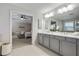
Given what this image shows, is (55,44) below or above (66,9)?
below

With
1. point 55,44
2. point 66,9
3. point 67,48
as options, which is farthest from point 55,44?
point 66,9

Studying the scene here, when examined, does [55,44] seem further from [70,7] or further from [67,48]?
[70,7]

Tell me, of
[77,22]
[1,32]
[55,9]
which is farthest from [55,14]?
[1,32]

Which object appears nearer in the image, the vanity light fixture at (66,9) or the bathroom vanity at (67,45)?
the bathroom vanity at (67,45)

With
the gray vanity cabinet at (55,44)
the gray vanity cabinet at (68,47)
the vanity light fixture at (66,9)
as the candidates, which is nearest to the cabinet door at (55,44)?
the gray vanity cabinet at (55,44)

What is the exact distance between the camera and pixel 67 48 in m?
2.95

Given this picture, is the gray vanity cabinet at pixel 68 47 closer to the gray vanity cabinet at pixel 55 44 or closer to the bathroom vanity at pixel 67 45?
the bathroom vanity at pixel 67 45

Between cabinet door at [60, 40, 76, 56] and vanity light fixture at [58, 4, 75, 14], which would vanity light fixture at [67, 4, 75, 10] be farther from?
cabinet door at [60, 40, 76, 56]

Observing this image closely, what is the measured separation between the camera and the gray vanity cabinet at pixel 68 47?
2.68 metres

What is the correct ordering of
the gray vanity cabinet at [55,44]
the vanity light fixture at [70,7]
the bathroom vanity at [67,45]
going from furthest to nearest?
the vanity light fixture at [70,7]
the gray vanity cabinet at [55,44]
the bathroom vanity at [67,45]

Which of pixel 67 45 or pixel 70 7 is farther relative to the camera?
pixel 70 7

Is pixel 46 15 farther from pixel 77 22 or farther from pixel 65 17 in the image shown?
pixel 77 22

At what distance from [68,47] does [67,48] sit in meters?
0.07

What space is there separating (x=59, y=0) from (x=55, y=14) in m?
3.33
